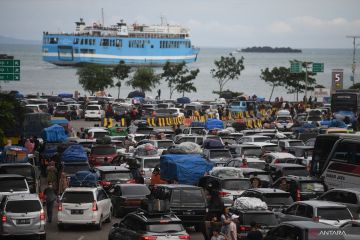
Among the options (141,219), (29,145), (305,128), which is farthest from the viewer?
(305,128)

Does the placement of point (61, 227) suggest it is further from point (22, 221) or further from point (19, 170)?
point (19, 170)

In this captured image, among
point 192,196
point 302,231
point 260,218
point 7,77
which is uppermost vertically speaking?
point 7,77

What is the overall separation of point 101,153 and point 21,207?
16236 millimetres

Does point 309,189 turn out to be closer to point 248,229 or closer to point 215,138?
point 248,229

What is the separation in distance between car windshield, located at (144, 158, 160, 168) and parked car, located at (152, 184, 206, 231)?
1037 centimetres

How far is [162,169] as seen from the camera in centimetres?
3262

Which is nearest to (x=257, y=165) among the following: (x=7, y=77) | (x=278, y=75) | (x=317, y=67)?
(x=7, y=77)

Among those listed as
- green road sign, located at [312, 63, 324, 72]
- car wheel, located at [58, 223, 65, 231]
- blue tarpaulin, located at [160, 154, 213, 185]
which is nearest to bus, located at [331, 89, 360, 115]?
green road sign, located at [312, 63, 324, 72]

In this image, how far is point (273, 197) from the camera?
24641 mm

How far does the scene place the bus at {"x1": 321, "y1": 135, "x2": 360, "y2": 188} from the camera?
2878 centimetres

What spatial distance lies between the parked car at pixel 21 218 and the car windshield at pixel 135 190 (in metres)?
4.65

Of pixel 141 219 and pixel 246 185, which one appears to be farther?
pixel 246 185

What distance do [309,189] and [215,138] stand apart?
16830 mm

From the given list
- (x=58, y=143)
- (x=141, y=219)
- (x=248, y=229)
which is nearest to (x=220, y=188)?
(x=248, y=229)
